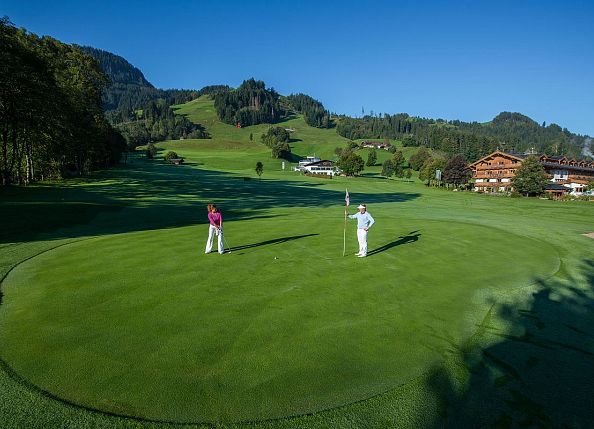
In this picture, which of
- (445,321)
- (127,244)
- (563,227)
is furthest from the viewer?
(563,227)

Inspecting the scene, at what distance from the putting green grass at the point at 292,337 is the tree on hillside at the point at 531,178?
7394 cm

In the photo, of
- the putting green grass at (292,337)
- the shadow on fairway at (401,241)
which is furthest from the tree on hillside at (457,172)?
the putting green grass at (292,337)

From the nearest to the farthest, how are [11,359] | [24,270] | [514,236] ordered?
[11,359], [24,270], [514,236]

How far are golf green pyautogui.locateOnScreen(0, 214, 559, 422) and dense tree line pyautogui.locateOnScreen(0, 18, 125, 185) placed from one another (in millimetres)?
38941

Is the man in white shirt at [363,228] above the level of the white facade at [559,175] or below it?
below

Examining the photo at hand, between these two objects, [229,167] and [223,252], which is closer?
[223,252]

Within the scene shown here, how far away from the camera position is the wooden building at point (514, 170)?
113625mm

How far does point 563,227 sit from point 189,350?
119 feet

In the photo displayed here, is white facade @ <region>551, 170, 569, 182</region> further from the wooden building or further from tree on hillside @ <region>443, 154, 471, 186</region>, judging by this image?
tree on hillside @ <region>443, 154, 471, 186</region>

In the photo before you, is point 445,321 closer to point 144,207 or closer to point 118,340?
point 118,340

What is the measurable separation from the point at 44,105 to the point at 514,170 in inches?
4557

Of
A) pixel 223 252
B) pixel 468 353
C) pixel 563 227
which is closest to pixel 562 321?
pixel 468 353

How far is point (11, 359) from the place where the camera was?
8.43m

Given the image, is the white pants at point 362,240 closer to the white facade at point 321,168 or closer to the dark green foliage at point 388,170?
the dark green foliage at point 388,170
